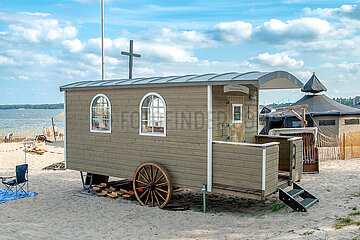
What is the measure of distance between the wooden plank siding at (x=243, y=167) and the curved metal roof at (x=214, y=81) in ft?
4.42

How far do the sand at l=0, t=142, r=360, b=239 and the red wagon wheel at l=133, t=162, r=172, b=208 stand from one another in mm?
275

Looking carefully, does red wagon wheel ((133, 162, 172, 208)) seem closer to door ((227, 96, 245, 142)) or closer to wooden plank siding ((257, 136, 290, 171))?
door ((227, 96, 245, 142))

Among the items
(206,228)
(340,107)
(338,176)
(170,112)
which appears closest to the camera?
(206,228)

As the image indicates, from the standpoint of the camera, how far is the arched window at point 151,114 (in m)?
8.02

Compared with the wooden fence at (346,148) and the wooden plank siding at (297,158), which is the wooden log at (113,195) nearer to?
the wooden plank siding at (297,158)

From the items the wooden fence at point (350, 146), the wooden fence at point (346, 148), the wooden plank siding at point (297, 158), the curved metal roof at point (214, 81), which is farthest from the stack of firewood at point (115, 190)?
the wooden fence at point (350, 146)

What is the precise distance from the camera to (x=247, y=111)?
869 centimetres

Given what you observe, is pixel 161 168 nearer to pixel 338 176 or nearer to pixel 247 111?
pixel 247 111

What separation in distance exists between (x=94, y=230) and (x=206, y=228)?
225 cm

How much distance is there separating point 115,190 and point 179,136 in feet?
10.7

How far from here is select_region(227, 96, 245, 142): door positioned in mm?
7906

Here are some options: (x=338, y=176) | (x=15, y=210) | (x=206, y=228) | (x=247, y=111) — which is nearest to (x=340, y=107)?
(x=338, y=176)

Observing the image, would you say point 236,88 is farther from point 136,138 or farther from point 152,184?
point 152,184

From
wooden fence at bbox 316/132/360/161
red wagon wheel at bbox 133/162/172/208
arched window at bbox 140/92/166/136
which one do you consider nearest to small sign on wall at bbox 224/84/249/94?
arched window at bbox 140/92/166/136
